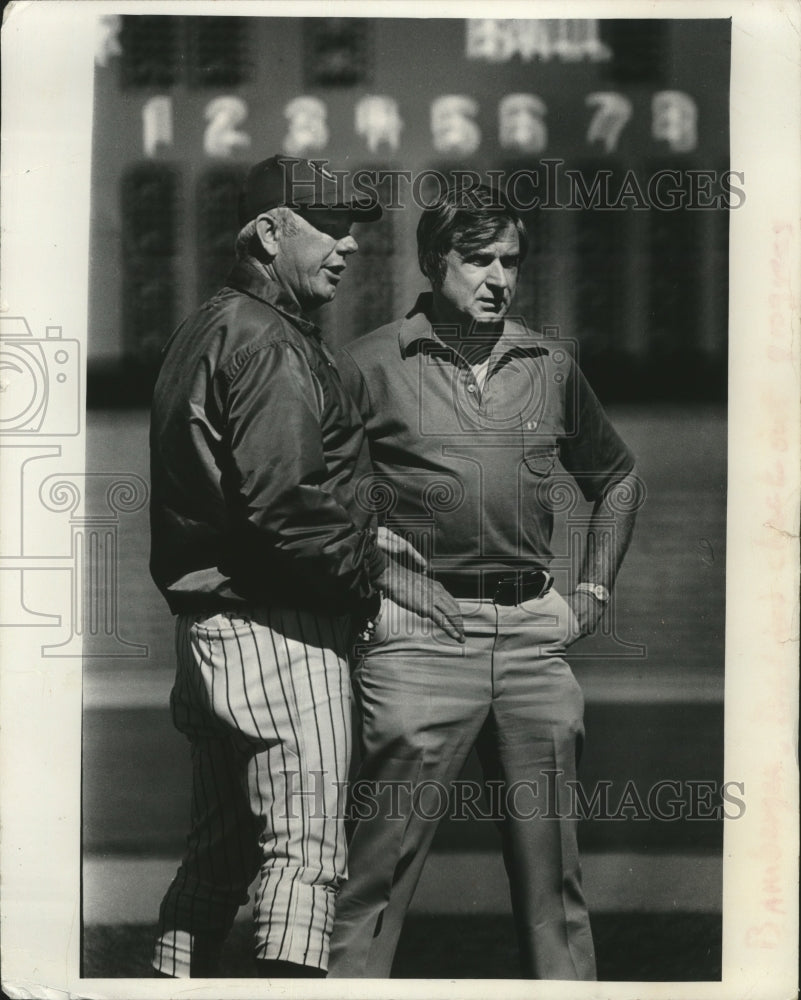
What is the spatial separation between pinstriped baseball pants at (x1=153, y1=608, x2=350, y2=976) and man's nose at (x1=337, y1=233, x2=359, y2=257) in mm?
887

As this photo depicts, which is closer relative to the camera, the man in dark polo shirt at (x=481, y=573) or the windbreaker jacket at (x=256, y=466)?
the windbreaker jacket at (x=256, y=466)

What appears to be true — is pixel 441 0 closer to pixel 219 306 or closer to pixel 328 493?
pixel 219 306

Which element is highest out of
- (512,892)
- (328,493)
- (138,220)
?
(138,220)

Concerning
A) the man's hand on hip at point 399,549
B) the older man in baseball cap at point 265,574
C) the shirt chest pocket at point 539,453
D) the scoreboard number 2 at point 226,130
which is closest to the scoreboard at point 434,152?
the scoreboard number 2 at point 226,130

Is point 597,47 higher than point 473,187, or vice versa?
point 597,47

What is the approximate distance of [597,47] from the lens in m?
3.05

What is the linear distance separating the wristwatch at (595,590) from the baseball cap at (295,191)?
41.0 inches

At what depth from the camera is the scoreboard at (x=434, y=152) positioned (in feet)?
9.87

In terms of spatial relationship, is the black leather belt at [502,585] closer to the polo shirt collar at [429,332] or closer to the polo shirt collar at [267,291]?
the polo shirt collar at [429,332]

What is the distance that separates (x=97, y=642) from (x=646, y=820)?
56.1 inches

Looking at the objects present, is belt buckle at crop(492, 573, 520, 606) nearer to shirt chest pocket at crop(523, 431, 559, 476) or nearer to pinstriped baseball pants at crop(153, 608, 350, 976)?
shirt chest pocket at crop(523, 431, 559, 476)

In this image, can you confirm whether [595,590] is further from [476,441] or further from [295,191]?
[295,191]

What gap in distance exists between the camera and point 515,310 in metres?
3.03

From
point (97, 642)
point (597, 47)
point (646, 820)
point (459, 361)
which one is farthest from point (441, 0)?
point (646, 820)
